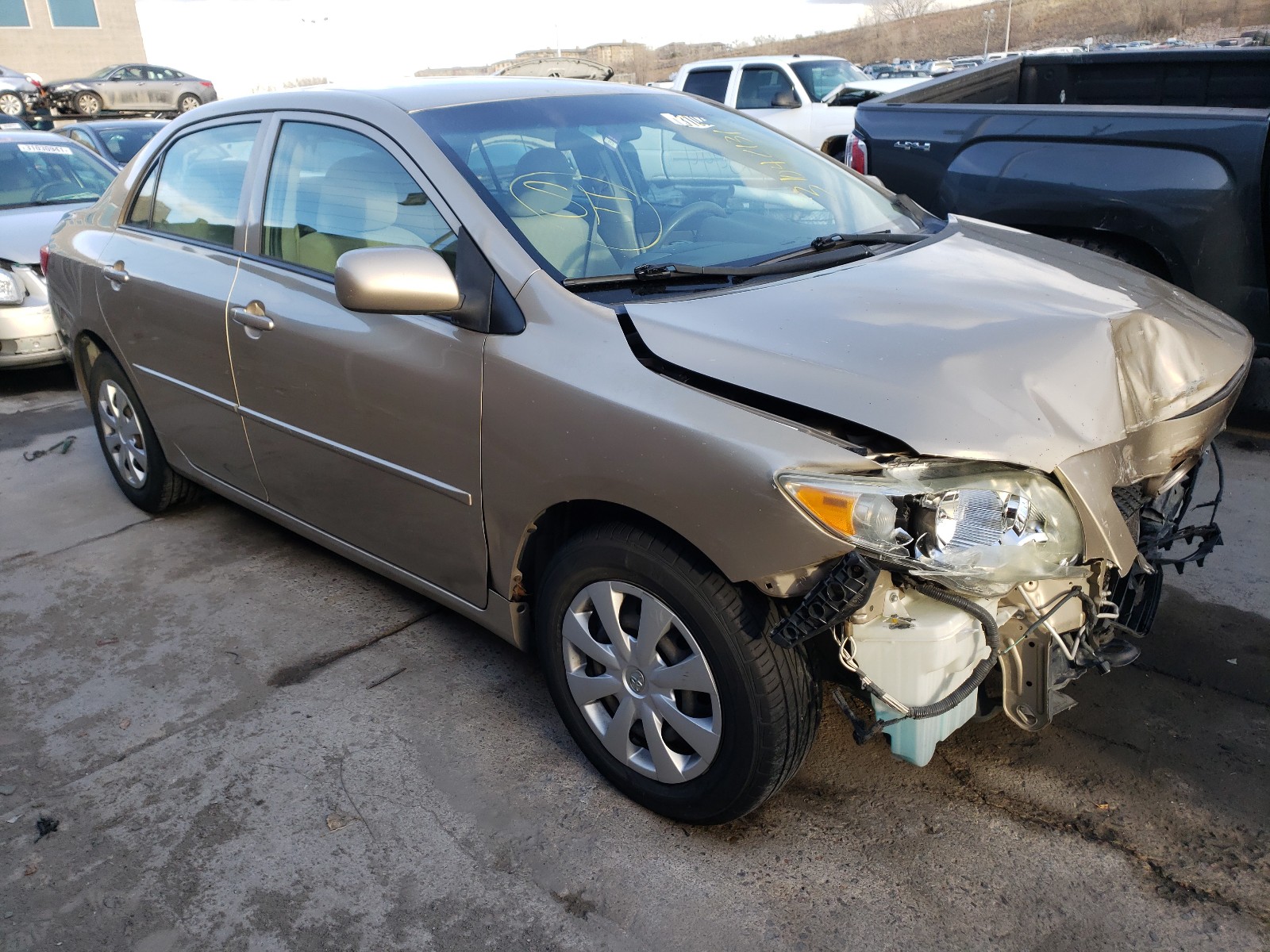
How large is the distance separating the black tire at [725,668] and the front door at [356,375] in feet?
1.64

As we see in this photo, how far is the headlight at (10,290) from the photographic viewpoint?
647 cm

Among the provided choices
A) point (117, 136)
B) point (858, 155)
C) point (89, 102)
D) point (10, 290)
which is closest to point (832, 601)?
point (858, 155)

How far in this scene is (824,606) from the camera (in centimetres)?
197

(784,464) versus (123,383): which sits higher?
(784,464)

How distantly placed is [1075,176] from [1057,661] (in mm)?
3123

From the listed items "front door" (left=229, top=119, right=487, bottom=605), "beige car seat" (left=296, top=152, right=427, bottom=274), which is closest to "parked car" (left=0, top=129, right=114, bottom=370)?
"front door" (left=229, top=119, right=487, bottom=605)

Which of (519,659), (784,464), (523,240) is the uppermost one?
(523,240)

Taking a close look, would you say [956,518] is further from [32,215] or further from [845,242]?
[32,215]

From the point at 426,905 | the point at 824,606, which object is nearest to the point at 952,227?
the point at 824,606

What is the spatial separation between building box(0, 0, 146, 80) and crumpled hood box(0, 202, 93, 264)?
42.8m

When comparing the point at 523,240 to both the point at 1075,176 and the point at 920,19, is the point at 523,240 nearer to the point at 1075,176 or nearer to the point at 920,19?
the point at 1075,176

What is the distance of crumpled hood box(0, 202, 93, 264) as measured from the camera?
260 inches

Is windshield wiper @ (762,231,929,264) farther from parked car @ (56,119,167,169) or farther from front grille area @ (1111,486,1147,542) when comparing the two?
parked car @ (56,119,167,169)

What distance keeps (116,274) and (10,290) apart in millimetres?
3180
